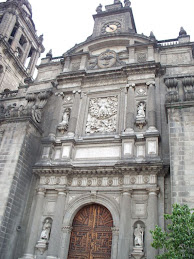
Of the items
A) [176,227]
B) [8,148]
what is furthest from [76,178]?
[176,227]

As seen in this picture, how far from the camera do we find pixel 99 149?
44.1 feet

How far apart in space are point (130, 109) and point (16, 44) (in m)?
14.6

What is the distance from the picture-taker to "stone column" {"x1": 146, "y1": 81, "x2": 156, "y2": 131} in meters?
13.1

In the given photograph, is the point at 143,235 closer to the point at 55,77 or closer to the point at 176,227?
the point at 176,227

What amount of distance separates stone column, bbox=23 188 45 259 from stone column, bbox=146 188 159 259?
15.8 ft

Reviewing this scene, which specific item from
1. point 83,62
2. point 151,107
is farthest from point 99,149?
point 83,62

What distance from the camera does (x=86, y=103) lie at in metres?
15.4

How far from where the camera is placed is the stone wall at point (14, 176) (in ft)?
38.4

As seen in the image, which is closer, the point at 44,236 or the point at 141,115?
the point at 44,236

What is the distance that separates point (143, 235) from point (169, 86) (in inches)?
275

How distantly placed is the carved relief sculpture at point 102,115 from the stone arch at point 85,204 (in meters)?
3.47

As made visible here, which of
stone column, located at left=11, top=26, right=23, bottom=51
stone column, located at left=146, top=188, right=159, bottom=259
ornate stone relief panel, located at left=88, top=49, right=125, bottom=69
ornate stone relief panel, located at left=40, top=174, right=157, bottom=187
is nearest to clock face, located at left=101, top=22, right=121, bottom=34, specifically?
ornate stone relief panel, located at left=88, top=49, right=125, bottom=69

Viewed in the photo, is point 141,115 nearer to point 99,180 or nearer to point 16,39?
point 99,180

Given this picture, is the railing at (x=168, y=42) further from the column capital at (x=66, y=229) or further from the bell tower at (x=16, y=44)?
the column capital at (x=66, y=229)
